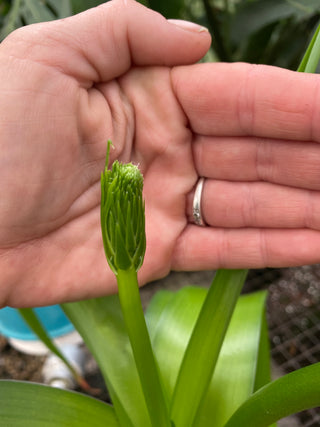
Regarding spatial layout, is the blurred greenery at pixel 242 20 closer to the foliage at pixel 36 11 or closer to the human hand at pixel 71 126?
the foliage at pixel 36 11

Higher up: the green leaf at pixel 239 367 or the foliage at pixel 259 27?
the foliage at pixel 259 27

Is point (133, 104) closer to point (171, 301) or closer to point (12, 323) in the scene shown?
point (171, 301)

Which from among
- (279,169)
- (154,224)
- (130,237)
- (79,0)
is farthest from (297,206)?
(79,0)

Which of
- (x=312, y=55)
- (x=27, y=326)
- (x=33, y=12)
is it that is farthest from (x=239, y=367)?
(x=33, y=12)

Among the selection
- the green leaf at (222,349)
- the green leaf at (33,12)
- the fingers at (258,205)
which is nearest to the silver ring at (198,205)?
the fingers at (258,205)

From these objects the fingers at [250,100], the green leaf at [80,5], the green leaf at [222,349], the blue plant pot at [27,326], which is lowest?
the blue plant pot at [27,326]
